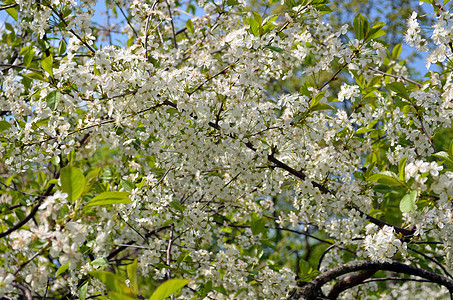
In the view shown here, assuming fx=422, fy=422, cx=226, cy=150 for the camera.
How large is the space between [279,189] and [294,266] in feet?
17.8

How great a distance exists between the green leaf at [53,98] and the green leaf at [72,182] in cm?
83

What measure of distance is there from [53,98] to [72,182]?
89 centimetres

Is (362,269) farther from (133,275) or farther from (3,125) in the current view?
(3,125)

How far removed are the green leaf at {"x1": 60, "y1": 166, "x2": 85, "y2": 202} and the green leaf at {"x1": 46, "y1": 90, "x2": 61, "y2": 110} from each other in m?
0.83

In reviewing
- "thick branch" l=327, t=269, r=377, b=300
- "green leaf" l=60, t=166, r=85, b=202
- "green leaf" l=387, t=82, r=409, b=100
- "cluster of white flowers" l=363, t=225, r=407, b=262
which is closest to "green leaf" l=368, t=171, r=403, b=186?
"cluster of white flowers" l=363, t=225, r=407, b=262

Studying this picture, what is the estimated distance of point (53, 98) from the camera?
2.22 m

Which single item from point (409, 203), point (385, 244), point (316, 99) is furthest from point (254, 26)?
point (385, 244)

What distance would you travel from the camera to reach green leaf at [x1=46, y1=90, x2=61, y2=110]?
220 centimetres

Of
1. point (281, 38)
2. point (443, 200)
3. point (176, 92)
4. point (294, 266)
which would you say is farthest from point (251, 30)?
point (294, 266)

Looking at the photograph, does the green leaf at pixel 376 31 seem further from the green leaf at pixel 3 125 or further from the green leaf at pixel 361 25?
the green leaf at pixel 3 125

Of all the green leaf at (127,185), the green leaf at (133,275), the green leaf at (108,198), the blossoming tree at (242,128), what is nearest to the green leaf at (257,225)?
the blossoming tree at (242,128)

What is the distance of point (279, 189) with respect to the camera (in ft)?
10.2

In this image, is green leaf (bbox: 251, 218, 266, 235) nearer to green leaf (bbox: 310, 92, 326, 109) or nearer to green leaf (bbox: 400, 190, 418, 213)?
green leaf (bbox: 310, 92, 326, 109)

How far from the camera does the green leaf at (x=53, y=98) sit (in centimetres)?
220
